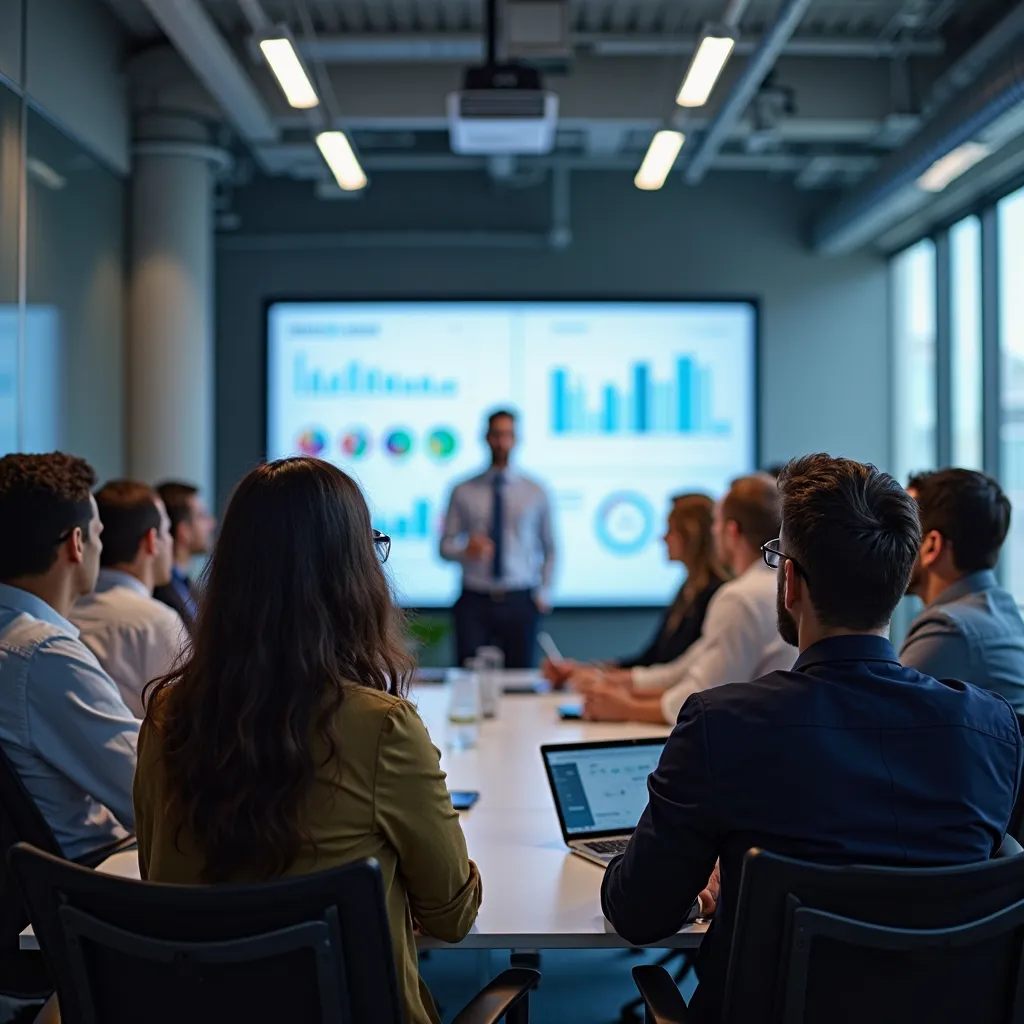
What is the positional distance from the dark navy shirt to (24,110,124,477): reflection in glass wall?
370 centimetres

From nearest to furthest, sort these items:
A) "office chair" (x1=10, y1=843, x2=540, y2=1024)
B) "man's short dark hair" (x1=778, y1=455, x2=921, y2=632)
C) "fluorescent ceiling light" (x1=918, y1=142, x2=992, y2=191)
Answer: "office chair" (x1=10, y1=843, x2=540, y2=1024), "man's short dark hair" (x1=778, y1=455, x2=921, y2=632), "fluorescent ceiling light" (x1=918, y1=142, x2=992, y2=191)

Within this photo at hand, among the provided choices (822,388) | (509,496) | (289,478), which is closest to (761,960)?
(289,478)

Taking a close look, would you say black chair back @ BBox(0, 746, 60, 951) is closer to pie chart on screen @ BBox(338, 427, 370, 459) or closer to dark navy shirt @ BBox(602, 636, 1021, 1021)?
dark navy shirt @ BBox(602, 636, 1021, 1021)

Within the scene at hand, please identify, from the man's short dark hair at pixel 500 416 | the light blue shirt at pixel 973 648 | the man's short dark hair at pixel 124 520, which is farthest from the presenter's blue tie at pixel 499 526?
the light blue shirt at pixel 973 648

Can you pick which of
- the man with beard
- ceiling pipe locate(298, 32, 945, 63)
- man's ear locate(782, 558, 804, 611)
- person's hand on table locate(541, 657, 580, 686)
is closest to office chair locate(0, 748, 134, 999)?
the man with beard

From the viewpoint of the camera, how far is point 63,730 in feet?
6.95

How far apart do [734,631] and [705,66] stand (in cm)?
199

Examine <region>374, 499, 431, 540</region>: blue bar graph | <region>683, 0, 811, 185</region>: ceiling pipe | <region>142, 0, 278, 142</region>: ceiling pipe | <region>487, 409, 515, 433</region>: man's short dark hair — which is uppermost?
<region>142, 0, 278, 142</region>: ceiling pipe

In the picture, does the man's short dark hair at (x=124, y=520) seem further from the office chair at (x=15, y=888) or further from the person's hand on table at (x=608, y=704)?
the person's hand on table at (x=608, y=704)

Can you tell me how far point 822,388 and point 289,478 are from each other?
6037mm

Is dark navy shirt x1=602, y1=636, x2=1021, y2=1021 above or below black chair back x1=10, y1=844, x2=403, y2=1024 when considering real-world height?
above

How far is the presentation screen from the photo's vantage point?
679 cm

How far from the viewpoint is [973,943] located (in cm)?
136

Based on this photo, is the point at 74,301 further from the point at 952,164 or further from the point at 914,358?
the point at 914,358
